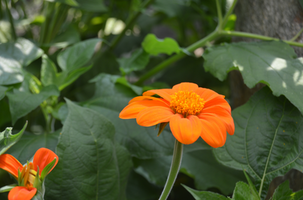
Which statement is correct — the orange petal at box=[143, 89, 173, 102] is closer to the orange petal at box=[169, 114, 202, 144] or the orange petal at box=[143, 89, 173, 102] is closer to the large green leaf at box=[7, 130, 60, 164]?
the orange petal at box=[169, 114, 202, 144]

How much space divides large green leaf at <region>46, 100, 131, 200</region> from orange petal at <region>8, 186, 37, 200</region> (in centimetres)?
11

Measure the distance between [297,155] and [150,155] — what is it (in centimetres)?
25

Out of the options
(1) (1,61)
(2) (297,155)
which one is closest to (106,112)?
(1) (1,61)

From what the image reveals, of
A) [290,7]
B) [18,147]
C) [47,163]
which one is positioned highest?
[290,7]

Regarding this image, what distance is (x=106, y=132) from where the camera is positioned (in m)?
0.41

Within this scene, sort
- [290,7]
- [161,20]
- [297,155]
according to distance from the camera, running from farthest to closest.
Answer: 1. [161,20]
2. [290,7]
3. [297,155]

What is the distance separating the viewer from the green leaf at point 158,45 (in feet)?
1.89

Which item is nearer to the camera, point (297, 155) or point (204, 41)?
point (297, 155)

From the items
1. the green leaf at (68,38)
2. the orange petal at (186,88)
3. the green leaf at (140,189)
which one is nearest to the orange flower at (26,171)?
the orange petal at (186,88)

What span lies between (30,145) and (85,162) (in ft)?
0.46

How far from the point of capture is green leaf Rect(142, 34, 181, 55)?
58 cm

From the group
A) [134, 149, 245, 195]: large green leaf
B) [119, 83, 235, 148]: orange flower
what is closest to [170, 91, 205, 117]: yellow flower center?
[119, 83, 235, 148]: orange flower

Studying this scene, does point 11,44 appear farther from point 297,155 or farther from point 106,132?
point 297,155

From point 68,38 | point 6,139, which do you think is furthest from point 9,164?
point 68,38
